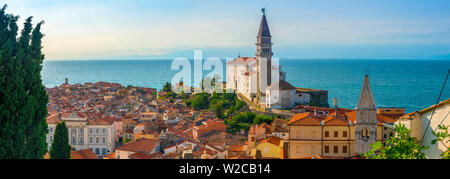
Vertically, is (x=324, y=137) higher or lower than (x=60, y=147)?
lower

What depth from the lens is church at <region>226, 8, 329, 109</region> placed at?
79.9ft

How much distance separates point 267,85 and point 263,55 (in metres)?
2.20

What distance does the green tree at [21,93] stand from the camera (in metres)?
5.23

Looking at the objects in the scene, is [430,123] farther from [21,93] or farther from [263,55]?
[263,55]

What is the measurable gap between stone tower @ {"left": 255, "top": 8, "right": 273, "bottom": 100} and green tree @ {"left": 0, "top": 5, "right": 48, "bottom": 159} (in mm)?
21726

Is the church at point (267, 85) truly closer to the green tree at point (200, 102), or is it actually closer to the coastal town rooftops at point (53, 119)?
the green tree at point (200, 102)

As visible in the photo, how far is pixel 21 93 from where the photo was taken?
538 centimetres

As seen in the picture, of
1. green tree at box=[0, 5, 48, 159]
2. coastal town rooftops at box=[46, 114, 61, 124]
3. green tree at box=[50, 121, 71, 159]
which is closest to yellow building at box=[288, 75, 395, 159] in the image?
green tree at box=[50, 121, 71, 159]

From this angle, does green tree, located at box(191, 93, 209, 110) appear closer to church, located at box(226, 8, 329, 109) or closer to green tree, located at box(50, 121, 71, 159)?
church, located at box(226, 8, 329, 109)

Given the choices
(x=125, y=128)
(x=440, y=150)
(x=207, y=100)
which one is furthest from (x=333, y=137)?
(x=207, y=100)

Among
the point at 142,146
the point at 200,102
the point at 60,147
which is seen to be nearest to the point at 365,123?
the point at 60,147
